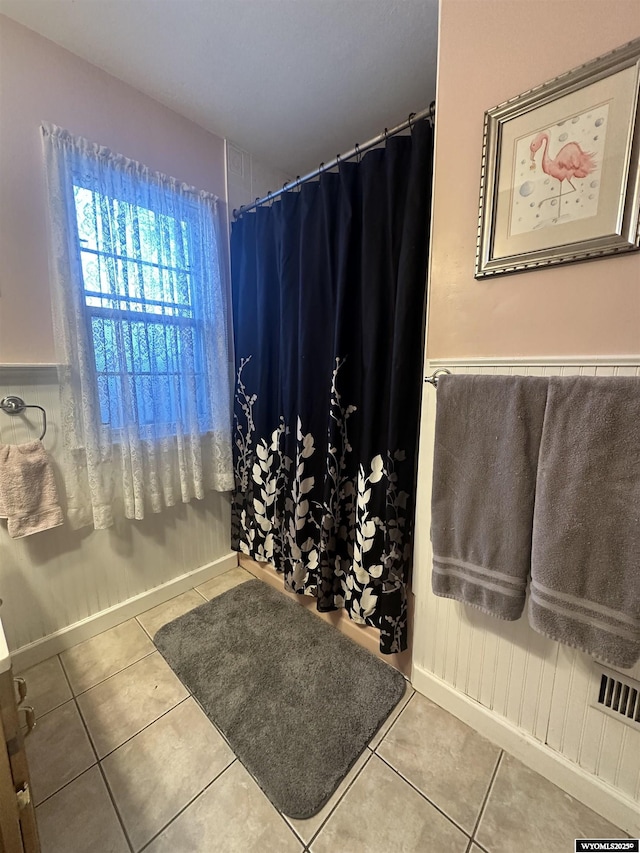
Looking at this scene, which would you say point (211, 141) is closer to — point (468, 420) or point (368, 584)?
point (468, 420)

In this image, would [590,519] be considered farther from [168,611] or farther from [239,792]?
[168,611]

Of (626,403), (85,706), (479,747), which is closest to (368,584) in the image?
(479,747)

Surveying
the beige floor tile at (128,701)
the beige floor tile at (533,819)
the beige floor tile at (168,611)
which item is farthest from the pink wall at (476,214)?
the beige floor tile at (168,611)

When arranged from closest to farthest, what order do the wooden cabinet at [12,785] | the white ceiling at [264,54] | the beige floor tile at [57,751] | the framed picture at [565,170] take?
the wooden cabinet at [12,785], the framed picture at [565,170], the beige floor tile at [57,751], the white ceiling at [264,54]

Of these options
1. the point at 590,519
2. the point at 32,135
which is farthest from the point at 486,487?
the point at 32,135

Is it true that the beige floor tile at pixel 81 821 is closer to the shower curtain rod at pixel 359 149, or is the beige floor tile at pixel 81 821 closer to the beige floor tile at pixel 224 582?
the beige floor tile at pixel 224 582

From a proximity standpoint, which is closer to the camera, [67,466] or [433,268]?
[433,268]

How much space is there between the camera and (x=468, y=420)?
2.95 feet

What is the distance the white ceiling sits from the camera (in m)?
1.04

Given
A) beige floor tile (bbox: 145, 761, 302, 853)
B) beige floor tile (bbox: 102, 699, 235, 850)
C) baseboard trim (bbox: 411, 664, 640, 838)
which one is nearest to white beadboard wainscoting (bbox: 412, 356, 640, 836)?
baseboard trim (bbox: 411, 664, 640, 838)

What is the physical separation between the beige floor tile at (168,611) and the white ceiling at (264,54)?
2.36 meters

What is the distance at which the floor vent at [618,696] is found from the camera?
78 cm

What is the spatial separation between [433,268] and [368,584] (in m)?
1.16

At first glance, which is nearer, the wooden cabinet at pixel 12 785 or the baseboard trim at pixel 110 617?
the wooden cabinet at pixel 12 785
